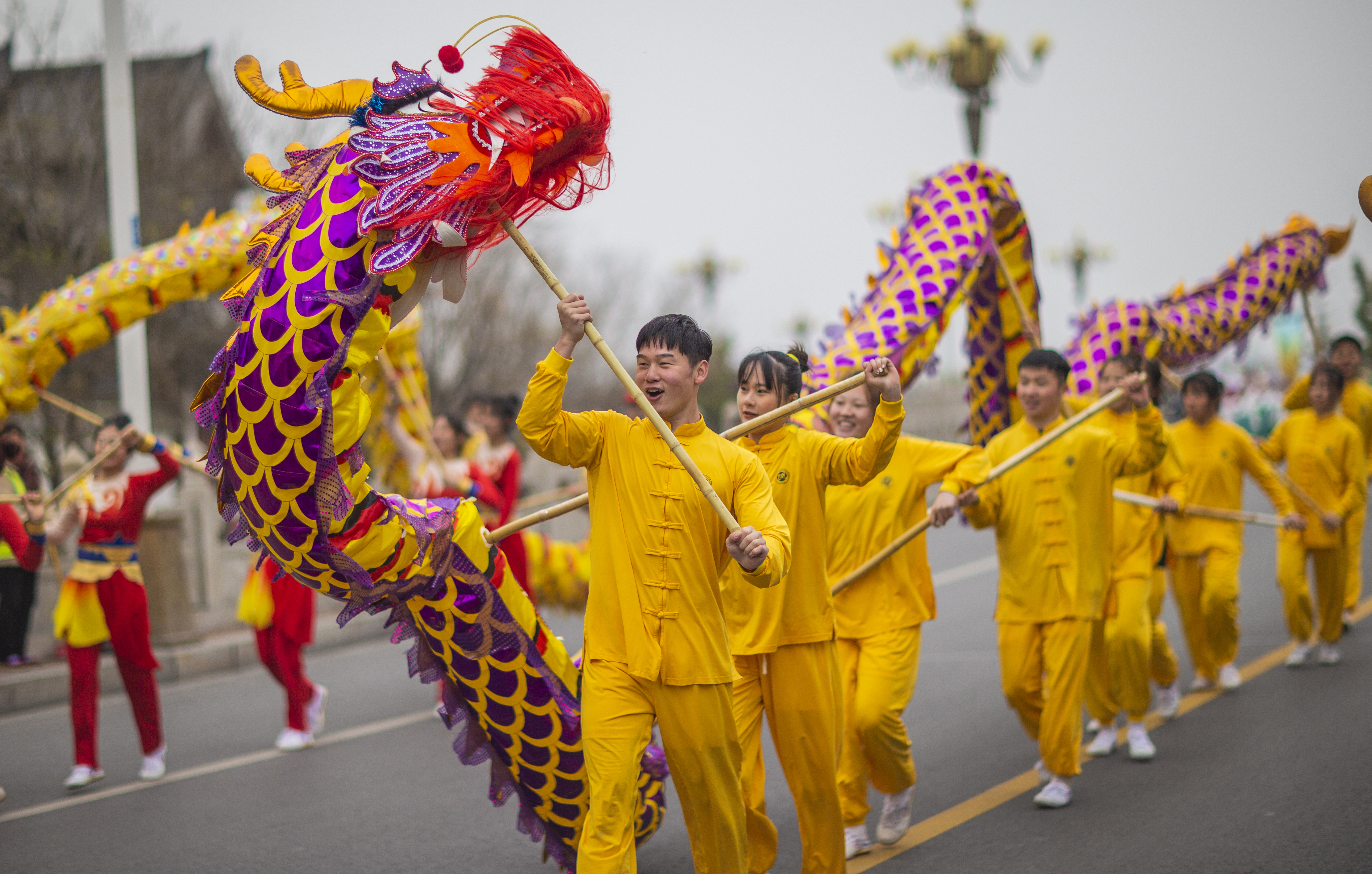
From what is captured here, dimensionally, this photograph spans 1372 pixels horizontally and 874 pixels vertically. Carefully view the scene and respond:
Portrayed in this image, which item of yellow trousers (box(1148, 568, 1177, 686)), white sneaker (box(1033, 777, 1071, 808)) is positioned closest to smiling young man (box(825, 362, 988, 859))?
white sneaker (box(1033, 777, 1071, 808))

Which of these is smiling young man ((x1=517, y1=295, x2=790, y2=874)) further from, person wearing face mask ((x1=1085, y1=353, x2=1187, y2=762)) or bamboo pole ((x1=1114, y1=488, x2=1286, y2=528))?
bamboo pole ((x1=1114, y1=488, x2=1286, y2=528))

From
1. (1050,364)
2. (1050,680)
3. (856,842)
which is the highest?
(1050,364)

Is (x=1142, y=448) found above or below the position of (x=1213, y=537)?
above

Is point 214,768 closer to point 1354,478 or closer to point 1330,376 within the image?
point 1354,478

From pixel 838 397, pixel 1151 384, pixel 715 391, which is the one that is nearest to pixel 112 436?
pixel 838 397

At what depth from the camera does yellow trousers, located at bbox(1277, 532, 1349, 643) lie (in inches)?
321

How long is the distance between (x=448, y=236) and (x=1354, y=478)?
7.14m

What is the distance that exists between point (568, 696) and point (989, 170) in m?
4.38

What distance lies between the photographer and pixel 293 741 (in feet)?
23.3

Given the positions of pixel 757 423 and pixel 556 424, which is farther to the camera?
pixel 757 423

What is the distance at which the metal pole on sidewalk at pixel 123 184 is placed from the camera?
33.0 ft

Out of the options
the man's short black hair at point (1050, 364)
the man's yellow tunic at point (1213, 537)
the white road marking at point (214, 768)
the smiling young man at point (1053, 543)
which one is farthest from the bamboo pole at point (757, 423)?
the man's yellow tunic at point (1213, 537)

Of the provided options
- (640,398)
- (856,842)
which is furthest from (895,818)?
(640,398)

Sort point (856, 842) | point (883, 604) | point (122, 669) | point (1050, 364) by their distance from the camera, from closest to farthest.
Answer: point (856, 842), point (883, 604), point (1050, 364), point (122, 669)
